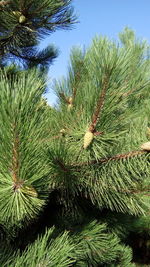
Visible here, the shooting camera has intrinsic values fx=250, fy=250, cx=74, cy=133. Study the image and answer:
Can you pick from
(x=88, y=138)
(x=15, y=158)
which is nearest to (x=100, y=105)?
(x=88, y=138)

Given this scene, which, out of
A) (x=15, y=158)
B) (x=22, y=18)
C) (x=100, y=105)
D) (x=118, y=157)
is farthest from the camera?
(x=22, y=18)

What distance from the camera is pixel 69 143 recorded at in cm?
112

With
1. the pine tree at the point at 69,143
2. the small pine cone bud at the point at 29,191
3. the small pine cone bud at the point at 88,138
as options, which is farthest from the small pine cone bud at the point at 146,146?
the small pine cone bud at the point at 29,191

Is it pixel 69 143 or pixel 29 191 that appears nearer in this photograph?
pixel 29 191

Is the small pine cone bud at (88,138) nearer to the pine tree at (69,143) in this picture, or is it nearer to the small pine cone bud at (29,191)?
the pine tree at (69,143)

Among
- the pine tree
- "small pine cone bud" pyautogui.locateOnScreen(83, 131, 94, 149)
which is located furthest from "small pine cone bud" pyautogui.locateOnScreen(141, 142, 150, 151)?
"small pine cone bud" pyautogui.locateOnScreen(83, 131, 94, 149)

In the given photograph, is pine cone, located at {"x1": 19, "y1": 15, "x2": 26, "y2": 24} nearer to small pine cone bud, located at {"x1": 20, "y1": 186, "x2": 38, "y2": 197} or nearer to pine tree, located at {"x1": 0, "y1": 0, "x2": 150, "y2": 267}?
pine tree, located at {"x1": 0, "y1": 0, "x2": 150, "y2": 267}

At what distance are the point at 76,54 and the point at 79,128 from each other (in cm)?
63

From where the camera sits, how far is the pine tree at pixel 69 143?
728mm

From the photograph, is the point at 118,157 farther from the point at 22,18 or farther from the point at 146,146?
the point at 22,18

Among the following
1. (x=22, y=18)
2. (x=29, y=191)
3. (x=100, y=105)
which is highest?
(x=22, y=18)

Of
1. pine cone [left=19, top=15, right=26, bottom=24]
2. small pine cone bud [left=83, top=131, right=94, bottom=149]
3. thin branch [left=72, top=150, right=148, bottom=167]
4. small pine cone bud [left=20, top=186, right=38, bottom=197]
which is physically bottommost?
small pine cone bud [left=20, top=186, right=38, bottom=197]

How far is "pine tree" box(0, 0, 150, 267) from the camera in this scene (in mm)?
728

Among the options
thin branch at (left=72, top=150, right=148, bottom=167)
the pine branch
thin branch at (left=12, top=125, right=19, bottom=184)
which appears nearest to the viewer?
thin branch at (left=12, top=125, right=19, bottom=184)
